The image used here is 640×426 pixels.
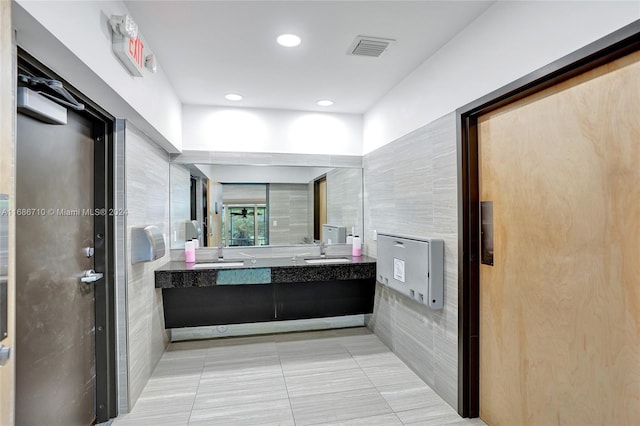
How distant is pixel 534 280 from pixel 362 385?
148 centimetres

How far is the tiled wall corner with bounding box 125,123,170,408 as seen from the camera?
2264mm

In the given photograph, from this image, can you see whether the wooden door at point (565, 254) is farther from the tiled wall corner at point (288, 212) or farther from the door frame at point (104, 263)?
the door frame at point (104, 263)

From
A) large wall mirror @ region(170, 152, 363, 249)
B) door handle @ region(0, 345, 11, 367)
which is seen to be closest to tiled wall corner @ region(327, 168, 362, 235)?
large wall mirror @ region(170, 152, 363, 249)

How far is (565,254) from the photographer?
5.09 feet

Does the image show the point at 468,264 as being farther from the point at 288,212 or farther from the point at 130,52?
the point at 130,52

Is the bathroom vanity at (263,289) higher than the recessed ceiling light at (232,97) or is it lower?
lower

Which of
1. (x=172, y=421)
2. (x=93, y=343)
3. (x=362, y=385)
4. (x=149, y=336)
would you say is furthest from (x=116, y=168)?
(x=362, y=385)

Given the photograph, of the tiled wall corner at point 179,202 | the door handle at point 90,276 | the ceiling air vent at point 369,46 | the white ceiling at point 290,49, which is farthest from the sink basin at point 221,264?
the ceiling air vent at point 369,46

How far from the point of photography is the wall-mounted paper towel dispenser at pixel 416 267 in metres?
2.29

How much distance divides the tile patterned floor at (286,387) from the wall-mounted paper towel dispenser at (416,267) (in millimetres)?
686

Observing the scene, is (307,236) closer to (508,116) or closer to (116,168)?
(116,168)

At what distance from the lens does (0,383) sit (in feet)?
3.30

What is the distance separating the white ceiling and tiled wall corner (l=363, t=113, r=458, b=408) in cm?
55

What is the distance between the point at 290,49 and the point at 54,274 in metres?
1.87
